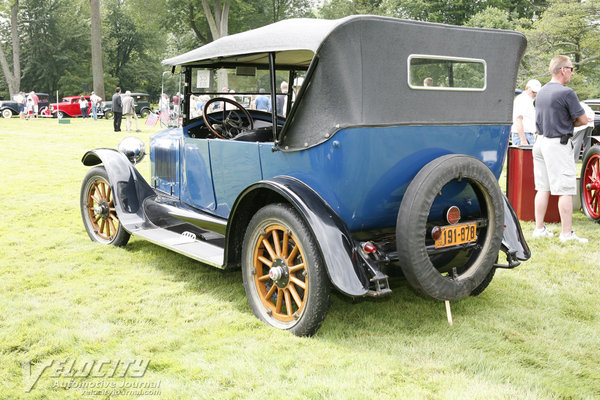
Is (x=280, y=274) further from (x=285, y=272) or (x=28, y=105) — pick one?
(x=28, y=105)

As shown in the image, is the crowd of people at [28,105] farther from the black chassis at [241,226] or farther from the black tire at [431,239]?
the black tire at [431,239]

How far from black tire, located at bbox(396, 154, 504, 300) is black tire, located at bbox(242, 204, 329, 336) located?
0.52m

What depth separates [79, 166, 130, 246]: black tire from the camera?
538cm

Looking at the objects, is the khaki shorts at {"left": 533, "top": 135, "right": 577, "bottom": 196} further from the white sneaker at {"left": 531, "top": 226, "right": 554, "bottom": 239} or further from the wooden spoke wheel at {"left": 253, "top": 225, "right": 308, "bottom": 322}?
the wooden spoke wheel at {"left": 253, "top": 225, "right": 308, "bottom": 322}

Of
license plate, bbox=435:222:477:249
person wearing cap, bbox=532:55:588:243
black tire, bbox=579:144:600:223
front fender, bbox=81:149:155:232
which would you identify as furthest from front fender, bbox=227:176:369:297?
black tire, bbox=579:144:600:223

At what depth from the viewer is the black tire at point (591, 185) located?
263 inches

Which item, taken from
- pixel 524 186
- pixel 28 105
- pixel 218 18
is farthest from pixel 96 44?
pixel 524 186

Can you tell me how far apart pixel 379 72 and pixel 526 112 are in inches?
233

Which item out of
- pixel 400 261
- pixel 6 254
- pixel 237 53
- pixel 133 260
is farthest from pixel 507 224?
pixel 6 254

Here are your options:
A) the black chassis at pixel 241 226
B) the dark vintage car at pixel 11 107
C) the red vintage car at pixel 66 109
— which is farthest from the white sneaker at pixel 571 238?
the red vintage car at pixel 66 109

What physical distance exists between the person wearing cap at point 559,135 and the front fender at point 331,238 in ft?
10.6

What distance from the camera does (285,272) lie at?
3.46 meters

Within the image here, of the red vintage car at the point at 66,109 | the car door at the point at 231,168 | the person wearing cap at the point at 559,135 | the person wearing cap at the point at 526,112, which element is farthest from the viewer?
the red vintage car at the point at 66,109
